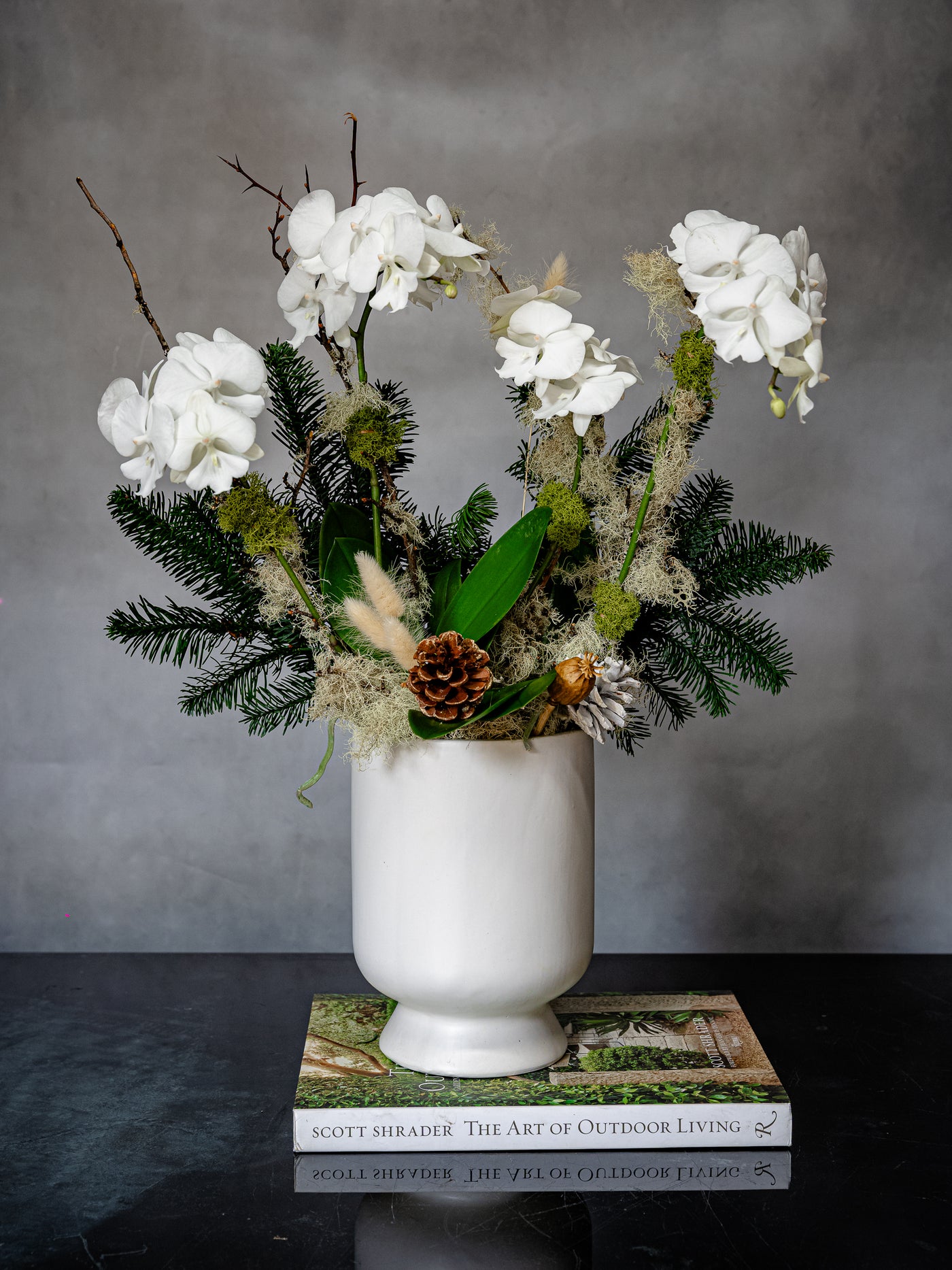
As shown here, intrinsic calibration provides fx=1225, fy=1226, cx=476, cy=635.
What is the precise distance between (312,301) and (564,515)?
0.71ft

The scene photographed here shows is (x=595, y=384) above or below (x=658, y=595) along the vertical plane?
above

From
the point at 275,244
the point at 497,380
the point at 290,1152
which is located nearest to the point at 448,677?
the point at 290,1152

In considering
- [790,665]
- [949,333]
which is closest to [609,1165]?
[790,665]

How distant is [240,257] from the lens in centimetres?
146

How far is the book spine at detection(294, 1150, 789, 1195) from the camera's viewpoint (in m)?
0.76

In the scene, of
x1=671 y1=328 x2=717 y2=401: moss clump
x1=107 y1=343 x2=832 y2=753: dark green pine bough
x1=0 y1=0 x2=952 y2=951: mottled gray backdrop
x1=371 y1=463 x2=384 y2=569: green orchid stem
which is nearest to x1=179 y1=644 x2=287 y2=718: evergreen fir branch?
x1=107 y1=343 x2=832 y2=753: dark green pine bough

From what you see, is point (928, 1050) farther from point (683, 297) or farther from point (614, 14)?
point (614, 14)

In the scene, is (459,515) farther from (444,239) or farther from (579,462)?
(444,239)

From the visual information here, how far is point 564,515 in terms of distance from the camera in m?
0.79

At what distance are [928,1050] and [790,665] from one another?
0.59 meters

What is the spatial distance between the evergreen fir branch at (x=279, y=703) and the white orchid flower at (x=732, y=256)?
391mm

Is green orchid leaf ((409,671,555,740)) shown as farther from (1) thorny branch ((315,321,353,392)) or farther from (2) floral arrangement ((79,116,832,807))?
(1) thorny branch ((315,321,353,392))

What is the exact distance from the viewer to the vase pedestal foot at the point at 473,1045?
83 cm

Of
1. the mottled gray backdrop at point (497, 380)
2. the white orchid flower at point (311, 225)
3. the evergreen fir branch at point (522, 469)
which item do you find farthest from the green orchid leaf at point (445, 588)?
the mottled gray backdrop at point (497, 380)
